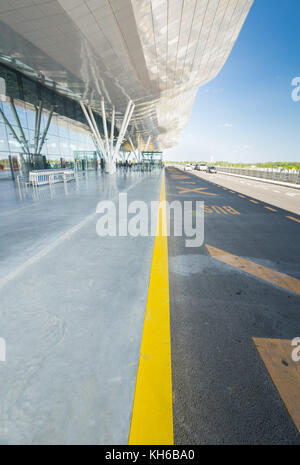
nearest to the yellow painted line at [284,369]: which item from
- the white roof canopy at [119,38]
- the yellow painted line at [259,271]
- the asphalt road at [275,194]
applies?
the yellow painted line at [259,271]

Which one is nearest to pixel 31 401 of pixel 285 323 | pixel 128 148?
pixel 285 323

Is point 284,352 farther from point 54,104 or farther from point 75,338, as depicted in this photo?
point 54,104

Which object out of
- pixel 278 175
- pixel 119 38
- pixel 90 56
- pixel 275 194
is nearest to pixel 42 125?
pixel 90 56

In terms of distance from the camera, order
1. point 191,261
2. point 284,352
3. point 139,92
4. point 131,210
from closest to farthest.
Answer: point 284,352 < point 191,261 < point 131,210 < point 139,92

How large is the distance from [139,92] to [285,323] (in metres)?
25.9

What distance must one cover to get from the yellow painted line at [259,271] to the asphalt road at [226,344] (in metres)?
0.11

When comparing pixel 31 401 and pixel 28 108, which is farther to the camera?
pixel 28 108

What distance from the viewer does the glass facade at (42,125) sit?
18.3 metres

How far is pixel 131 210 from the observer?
6344 mm

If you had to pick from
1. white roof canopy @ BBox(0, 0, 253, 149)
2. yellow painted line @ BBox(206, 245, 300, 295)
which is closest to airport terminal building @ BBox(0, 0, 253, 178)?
white roof canopy @ BBox(0, 0, 253, 149)

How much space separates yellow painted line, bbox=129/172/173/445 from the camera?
3.64 ft

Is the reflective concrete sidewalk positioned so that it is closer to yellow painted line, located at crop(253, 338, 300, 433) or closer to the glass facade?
yellow painted line, located at crop(253, 338, 300, 433)

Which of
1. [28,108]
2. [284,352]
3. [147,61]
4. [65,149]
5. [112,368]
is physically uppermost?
[147,61]

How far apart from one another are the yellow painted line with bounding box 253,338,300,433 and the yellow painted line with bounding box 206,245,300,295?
3.68 ft
